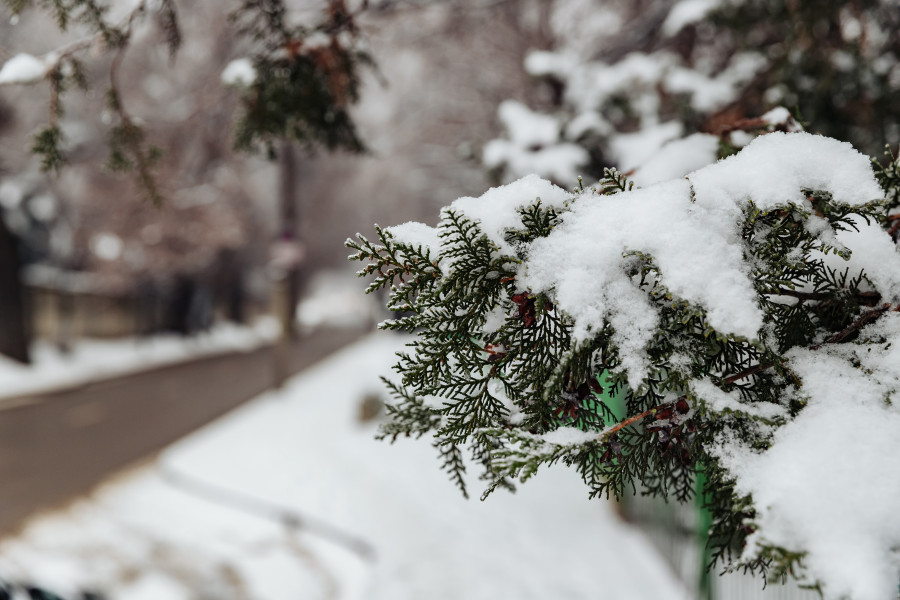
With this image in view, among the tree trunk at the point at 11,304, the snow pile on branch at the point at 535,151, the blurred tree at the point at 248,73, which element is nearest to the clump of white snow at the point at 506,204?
the blurred tree at the point at 248,73

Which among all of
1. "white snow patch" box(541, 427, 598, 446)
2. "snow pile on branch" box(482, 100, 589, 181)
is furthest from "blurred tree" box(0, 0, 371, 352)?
"white snow patch" box(541, 427, 598, 446)

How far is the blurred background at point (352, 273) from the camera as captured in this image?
383 centimetres

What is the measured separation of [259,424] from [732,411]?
10692mm

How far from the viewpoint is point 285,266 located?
12391 mm

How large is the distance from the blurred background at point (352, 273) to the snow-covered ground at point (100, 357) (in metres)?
0.15

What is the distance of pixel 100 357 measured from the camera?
62.5 ft

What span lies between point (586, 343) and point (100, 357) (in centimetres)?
2165

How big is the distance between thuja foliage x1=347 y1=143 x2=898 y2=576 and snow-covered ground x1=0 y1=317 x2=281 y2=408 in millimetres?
12854

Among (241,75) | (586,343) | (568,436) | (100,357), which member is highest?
(100,357)

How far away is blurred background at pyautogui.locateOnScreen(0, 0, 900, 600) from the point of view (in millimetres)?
3826

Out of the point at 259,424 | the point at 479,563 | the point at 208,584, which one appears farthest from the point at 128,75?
the point at 479,563

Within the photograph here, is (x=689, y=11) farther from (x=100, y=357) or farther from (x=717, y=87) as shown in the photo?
(x=100, y=357)

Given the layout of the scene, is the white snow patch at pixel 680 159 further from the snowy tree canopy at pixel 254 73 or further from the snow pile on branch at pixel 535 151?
the snow pile on branch at pixel 535 151

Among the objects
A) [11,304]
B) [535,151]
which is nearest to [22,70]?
[535,151]
